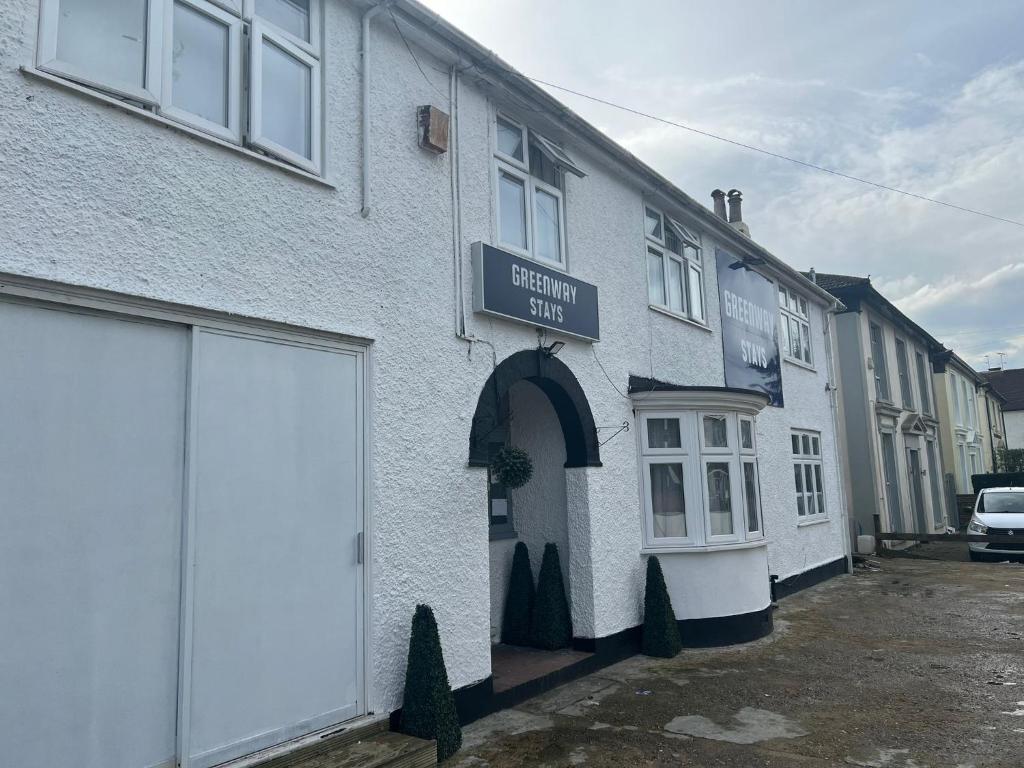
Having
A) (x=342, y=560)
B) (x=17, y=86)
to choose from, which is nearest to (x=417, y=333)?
(x=342, y=560)

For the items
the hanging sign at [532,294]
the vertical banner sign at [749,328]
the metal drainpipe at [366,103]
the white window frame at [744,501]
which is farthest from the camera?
the vertical banner sign at [749,328]

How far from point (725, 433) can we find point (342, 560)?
547cm

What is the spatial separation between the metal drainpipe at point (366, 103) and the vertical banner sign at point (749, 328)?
689 cm

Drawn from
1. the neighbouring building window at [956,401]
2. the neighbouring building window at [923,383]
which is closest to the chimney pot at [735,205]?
the neighbouring building window at [923,383]

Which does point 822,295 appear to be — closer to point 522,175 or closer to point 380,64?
point 522,175

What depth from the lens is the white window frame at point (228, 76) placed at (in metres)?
4.27

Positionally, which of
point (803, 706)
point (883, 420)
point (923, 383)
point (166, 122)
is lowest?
→ point (803, 706)

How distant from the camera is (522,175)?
7.26 meters

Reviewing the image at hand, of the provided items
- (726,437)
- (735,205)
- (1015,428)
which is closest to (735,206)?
(735,205)

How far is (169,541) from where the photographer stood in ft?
13.2

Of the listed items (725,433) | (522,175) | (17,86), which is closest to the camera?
(17,86)

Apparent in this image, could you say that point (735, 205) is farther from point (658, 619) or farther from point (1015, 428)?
point (1015, 428)

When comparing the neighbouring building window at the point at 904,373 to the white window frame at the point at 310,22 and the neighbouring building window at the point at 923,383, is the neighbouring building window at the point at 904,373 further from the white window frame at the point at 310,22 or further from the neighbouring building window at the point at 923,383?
the white window frame at the point at 310,22

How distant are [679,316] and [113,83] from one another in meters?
7.19
